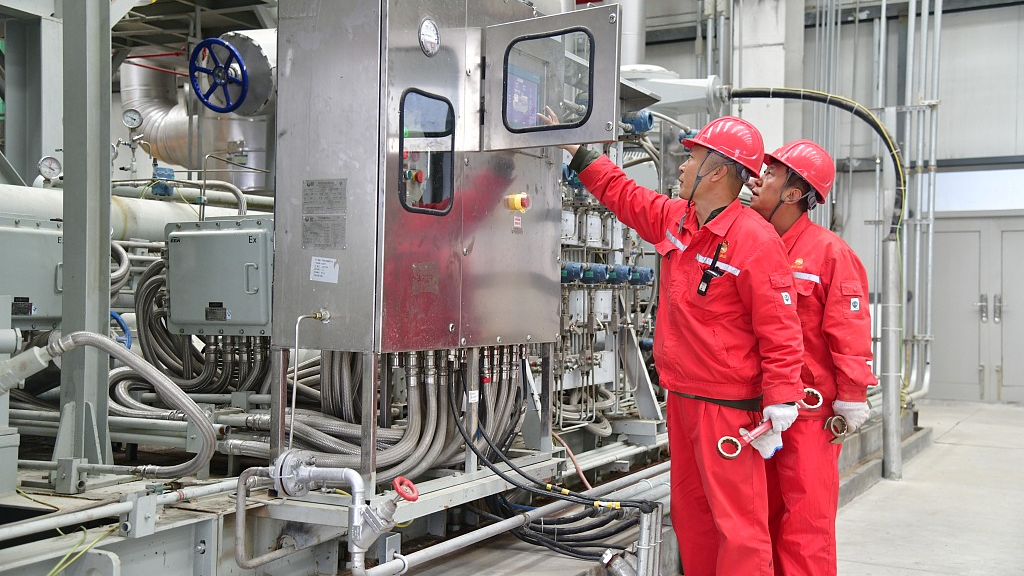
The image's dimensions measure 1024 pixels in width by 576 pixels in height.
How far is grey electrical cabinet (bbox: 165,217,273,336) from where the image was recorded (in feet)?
11.7

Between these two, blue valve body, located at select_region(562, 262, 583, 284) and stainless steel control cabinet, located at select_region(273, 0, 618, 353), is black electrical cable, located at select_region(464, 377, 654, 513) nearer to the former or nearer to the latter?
stainless steel control cabinet, located at select_region(273, 0, 618, 353)

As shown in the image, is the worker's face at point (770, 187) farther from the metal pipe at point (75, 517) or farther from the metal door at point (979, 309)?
the metal door at point (979, 309)

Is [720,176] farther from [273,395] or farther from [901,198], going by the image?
[901,198]

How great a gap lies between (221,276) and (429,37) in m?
1.30

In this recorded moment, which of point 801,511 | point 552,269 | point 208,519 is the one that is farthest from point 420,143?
point 801,511

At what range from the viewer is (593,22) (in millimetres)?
Result: 3041

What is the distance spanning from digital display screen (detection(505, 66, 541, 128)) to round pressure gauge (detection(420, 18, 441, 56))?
30 centimetres

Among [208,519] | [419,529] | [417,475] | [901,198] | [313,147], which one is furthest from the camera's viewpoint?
[901,198]

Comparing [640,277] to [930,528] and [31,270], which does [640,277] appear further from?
[31,270]

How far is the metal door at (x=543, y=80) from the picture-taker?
303cm

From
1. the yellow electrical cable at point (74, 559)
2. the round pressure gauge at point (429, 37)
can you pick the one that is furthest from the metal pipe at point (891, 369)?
the yellow electrical cable at point (74, 559)

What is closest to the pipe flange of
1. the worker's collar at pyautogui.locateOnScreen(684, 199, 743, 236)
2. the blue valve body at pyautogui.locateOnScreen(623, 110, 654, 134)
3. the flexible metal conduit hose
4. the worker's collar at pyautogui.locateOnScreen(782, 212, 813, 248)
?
the flexible metal conduit hose

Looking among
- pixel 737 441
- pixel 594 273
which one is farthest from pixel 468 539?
pixel 594 273

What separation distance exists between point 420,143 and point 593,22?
67 cm
